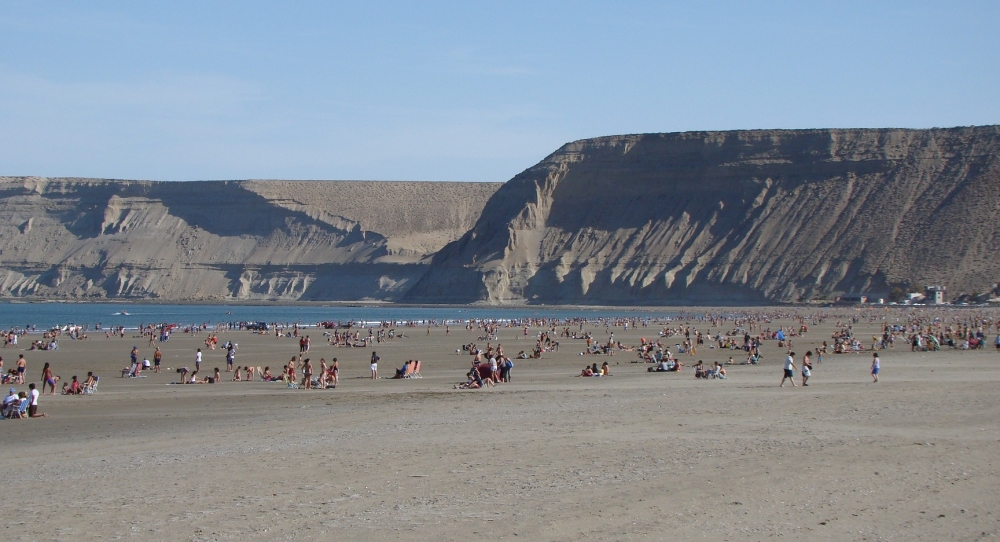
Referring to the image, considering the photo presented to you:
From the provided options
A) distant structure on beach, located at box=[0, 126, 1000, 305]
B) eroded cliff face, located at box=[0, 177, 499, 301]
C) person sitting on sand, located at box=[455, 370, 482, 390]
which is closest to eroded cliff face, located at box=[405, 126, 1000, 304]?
distant structure on beach, located at box=[0, 126, 1000, 305]

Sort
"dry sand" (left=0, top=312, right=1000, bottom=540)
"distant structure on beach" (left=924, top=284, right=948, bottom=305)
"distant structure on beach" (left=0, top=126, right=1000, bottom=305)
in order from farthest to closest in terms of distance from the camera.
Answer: "distant structure on beach" (left=0, top=126, right=1000, bottom=305)
"distant structure on beach" (left=924, top=284, right=948, bottom=305)
"dry sand" (left=0, top=312, right=1000, bottom=540)

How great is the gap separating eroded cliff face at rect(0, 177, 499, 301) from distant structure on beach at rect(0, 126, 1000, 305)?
299 millimetres

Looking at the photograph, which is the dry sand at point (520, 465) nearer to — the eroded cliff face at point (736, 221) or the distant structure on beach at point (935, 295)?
the distant structure on beach at point (935, 295)

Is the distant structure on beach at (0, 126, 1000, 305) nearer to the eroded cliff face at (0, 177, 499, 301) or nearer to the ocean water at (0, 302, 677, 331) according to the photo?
the eroded cliff face at (0, 177, 499, 301)

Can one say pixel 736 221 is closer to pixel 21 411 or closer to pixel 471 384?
pixel 471 384

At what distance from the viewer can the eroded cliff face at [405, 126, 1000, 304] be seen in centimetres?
8962

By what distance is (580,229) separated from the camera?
363 ft

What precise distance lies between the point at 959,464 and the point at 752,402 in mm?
6543

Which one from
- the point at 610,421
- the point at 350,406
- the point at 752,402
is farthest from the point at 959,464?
the point at 350,406

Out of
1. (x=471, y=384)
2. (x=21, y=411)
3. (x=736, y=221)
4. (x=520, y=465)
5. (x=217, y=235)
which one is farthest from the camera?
(x=217, y=235)

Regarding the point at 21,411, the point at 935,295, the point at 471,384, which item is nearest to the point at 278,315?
the point at 935,295

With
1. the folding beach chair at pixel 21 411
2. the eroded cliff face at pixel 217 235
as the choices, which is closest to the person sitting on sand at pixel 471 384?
the folding beach chair at pixel 21 411

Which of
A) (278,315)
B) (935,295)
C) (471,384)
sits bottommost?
(278,315)

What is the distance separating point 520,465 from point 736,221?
94.9 metres
